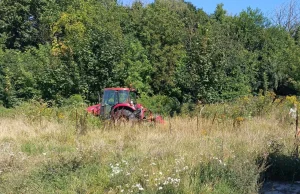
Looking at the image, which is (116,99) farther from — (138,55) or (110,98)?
(138,55)

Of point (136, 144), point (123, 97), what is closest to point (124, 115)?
point (123, 97)

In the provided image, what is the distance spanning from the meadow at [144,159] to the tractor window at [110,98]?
463 centimetres

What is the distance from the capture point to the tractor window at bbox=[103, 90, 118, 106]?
53.8ft

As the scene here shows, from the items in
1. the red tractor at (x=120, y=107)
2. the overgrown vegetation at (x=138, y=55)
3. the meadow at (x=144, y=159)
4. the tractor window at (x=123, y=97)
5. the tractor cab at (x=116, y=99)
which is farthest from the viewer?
the overgrown vegetation at (x=138, y=55)

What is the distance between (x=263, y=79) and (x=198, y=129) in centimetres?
2185

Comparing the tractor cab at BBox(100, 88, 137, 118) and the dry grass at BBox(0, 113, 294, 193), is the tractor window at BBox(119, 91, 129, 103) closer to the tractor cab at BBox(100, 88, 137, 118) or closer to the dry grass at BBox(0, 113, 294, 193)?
the tractor cab at BBox(100, 88, 137, 118)

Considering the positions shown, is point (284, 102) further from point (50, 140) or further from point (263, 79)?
point (263, 79)

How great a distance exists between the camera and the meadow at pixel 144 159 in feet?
19.1

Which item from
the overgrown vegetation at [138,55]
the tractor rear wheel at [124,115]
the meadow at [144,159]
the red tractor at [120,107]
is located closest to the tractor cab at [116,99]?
the red tractor at [120,107]

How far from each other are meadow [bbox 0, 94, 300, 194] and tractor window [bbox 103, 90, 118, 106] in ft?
15.2

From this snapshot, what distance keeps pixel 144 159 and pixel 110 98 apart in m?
9.76

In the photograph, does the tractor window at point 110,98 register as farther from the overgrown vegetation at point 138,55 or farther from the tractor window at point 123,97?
the overgrown vegetation at point 138,55

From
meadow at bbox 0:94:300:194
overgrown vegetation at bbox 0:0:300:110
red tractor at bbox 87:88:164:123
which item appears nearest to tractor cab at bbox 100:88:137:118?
red tractor at bbox 87:88:164:123

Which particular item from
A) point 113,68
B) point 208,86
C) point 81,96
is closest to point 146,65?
point 113,68
